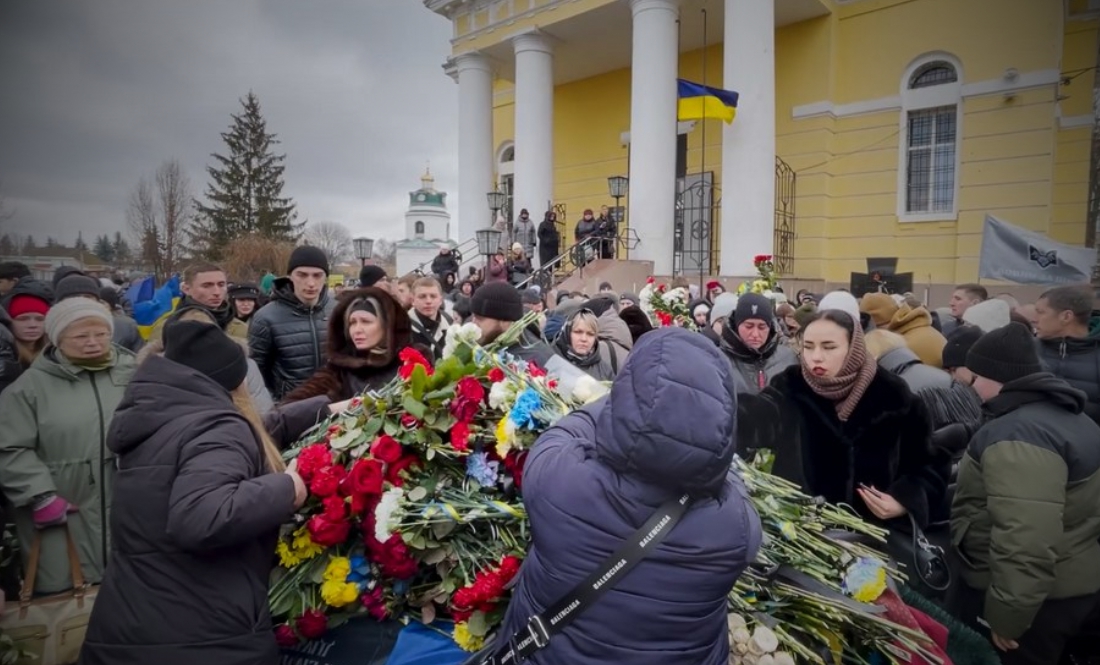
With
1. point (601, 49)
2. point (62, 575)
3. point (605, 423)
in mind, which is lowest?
point (62, 575)

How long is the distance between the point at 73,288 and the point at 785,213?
1465cm

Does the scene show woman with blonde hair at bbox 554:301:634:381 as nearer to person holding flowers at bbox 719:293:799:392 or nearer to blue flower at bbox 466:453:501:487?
person holding flowers at bbox 719:293:799:392

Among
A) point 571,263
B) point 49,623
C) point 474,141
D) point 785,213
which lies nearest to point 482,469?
point 49,623

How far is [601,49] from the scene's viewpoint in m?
17.6

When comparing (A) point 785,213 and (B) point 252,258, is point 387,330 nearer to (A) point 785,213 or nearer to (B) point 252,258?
(A) point 785,213

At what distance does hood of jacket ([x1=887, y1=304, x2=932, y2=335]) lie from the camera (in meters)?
4.72

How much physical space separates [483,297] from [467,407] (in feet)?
5.47

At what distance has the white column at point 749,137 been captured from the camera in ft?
43.1

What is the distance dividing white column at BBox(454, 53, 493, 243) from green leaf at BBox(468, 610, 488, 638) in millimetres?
16906

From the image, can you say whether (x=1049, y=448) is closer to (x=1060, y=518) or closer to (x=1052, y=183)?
(x=1060, y=518)

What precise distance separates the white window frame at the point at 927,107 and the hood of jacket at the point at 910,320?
11533 millimetres

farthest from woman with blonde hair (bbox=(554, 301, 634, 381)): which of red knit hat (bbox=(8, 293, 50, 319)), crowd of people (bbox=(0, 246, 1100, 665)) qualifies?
red knit hat (bbox=(8, 293, 50, 319))

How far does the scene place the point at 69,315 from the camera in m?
2.96

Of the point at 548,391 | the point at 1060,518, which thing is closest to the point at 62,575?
the point at 548,391
